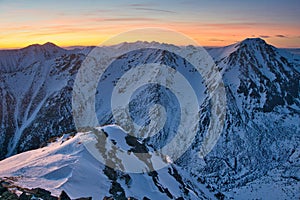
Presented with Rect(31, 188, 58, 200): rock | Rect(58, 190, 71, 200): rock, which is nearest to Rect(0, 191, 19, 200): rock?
Rect(31, 188, 58, 200): rock

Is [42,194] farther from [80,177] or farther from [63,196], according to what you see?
[80,177]

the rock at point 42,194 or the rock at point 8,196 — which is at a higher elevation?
the rock at point 8,196

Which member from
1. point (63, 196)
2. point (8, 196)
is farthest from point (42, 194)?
point (8, 196)

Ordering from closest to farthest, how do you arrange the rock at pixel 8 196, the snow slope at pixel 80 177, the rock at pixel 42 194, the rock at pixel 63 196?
the rock at pixel 8 196, the rock at pixel 42 194, the rock at pixel 63 196, the snow slope at pixel 80 177

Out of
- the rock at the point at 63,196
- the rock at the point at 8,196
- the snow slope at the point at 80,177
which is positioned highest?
the rock at the point at 8,196

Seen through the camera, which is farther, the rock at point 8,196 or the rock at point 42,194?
the rock at point 42,194

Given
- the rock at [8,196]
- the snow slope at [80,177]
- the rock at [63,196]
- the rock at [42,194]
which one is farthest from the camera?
the snow slope at [80,177]

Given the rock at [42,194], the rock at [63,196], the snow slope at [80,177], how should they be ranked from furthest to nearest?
the snow slope at [80,177] → the rock at [63,196] → the rock at [42,194]

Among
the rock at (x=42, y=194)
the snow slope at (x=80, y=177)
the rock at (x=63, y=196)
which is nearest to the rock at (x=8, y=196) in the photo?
the rock at (x=42, y=194)

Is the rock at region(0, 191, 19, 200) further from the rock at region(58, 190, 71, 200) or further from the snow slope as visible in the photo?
the snow slope

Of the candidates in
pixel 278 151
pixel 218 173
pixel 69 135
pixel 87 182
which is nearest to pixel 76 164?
pixel 87 182

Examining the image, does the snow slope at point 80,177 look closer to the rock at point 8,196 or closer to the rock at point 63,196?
the rock at point 63,196
